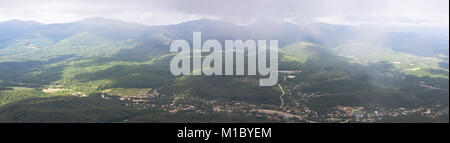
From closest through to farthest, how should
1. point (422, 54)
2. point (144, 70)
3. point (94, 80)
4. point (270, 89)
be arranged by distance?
point (270, 89) → point (94, 80) → point (144, 70) → point (422, 54)

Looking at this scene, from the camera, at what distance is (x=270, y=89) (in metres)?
95.8

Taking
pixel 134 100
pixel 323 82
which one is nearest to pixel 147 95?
pixel 134 100

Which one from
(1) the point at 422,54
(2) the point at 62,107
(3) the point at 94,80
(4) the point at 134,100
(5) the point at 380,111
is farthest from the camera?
(1) the point at 422,54

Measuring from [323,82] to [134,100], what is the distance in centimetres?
5586

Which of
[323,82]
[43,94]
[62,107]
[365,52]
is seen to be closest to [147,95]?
[62,107]

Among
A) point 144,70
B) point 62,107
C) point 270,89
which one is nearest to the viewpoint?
point 62,107

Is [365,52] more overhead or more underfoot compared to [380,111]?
more overhead
